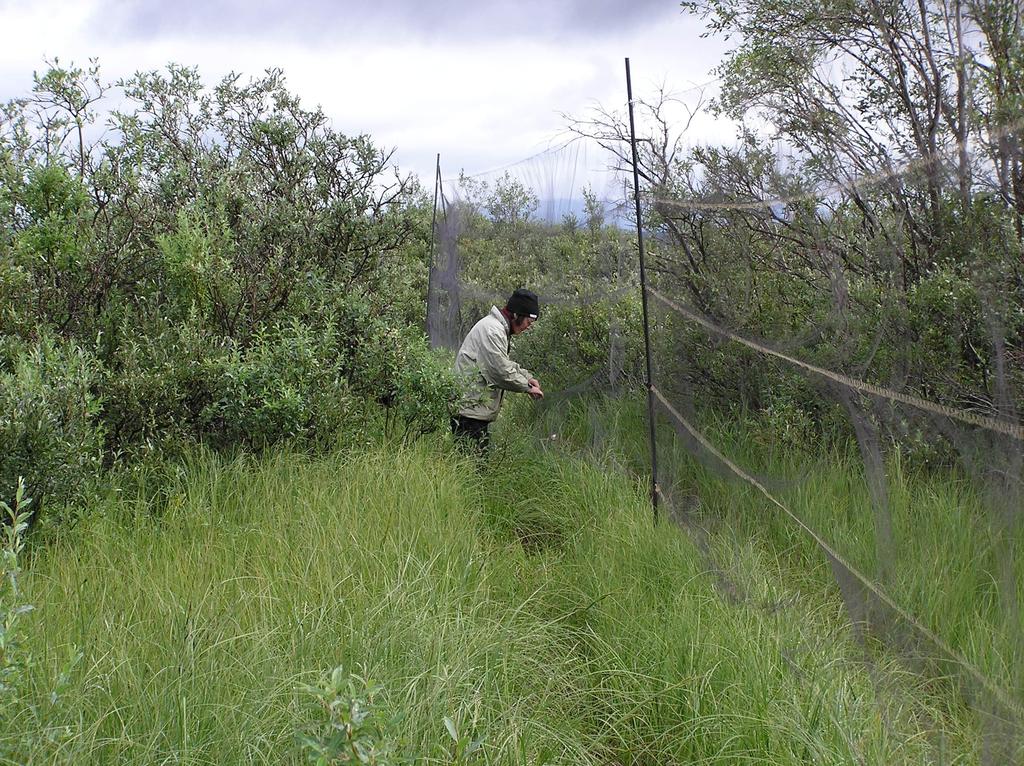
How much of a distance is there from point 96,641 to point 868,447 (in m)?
2.50

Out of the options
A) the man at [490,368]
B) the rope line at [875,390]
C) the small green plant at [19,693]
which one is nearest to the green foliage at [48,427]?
the small green plant at [19,693]

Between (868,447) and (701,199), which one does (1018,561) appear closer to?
(868,447)

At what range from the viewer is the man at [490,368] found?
5.64m

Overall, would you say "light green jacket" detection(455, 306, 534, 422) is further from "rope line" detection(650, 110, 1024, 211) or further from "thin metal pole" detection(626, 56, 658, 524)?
"rope line" detection(650, 110, 1024, 211)

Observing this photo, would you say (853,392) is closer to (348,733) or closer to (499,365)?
(348,733)

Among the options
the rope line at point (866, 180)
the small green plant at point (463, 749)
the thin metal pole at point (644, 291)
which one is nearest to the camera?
the small green plant at point (463, 749)

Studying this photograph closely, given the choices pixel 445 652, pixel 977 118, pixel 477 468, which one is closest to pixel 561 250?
pixel 477 468

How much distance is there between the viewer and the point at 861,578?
2947mm

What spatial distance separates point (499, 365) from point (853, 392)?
296 centimetres

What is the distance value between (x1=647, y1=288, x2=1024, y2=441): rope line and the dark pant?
1769 millimetres

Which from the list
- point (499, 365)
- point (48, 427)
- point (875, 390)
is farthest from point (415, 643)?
point (499, 365)

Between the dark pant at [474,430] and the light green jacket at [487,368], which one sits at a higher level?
the light green jacket at [487,368]

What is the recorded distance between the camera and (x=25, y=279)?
4.26 m

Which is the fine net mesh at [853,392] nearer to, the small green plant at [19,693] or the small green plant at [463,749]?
the small green plant at [463,749]
